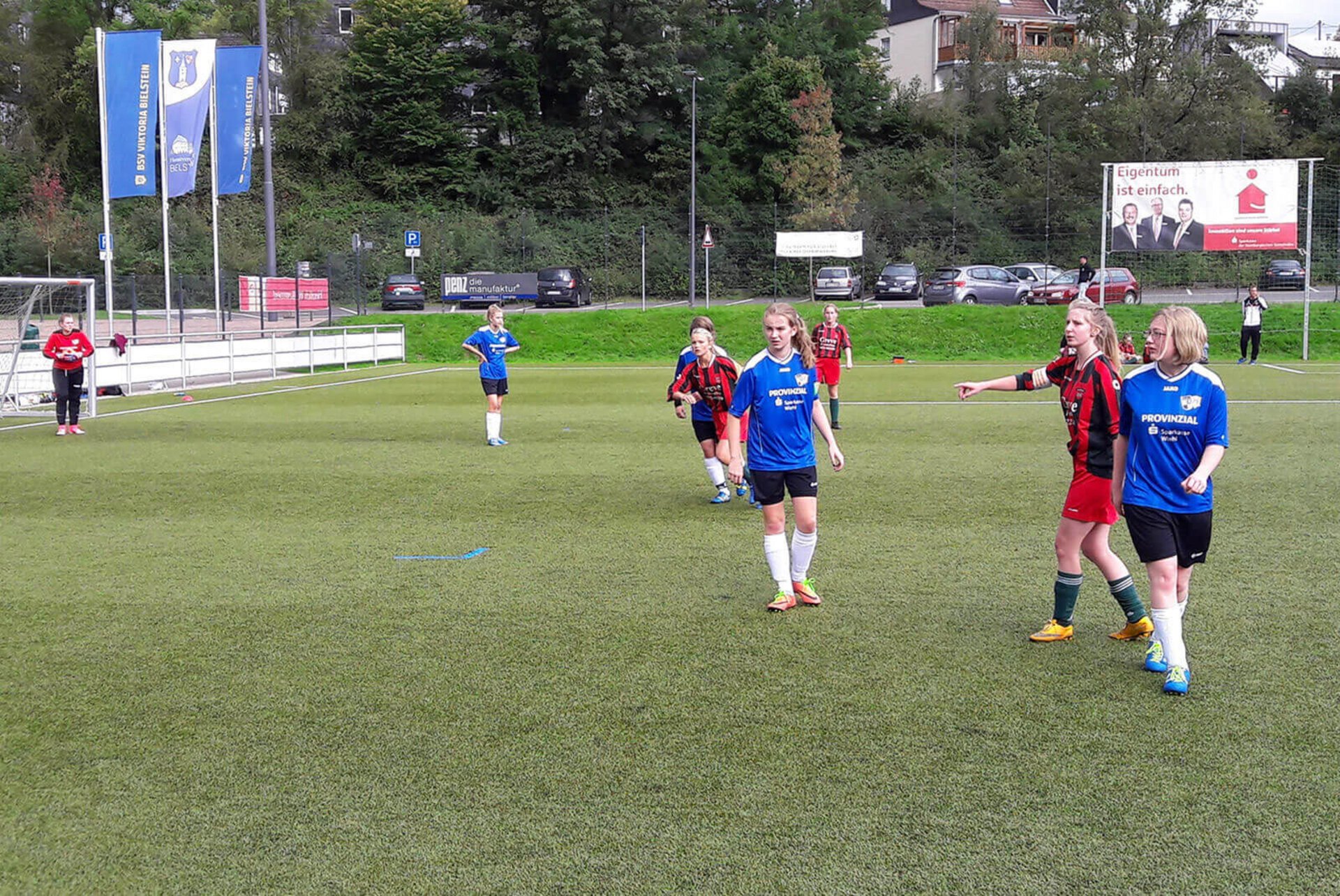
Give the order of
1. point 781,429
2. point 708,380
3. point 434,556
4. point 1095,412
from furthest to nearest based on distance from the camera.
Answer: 1. point 708,380
2. point 434,556
3. point 781,429
4. point 1095,412

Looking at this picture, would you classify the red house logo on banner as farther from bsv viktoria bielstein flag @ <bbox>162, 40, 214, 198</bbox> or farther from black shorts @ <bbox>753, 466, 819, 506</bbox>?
Answer: black shorts @ <bbox>753, 466, 819, 506</bbox>

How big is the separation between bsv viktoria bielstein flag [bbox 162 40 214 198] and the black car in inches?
615

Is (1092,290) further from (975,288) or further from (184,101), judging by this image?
(184,101)

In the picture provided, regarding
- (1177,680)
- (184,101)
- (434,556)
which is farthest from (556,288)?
(1177,680)

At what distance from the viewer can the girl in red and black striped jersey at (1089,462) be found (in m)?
6.14

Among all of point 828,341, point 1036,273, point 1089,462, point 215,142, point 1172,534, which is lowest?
point 1172,534

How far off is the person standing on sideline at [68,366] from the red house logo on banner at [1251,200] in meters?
25.9

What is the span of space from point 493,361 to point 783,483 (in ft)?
29.1

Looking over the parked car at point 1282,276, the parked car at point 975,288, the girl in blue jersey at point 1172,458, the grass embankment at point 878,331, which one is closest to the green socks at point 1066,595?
the girl in blue jersey at point 1172,458

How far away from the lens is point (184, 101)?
93.0 ft

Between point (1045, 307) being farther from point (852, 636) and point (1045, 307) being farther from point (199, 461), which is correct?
point (852, 636)

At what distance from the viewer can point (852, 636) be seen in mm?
6723

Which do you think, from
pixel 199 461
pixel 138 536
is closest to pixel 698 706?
pixel 138 536

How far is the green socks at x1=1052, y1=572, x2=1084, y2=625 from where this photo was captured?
646cm
